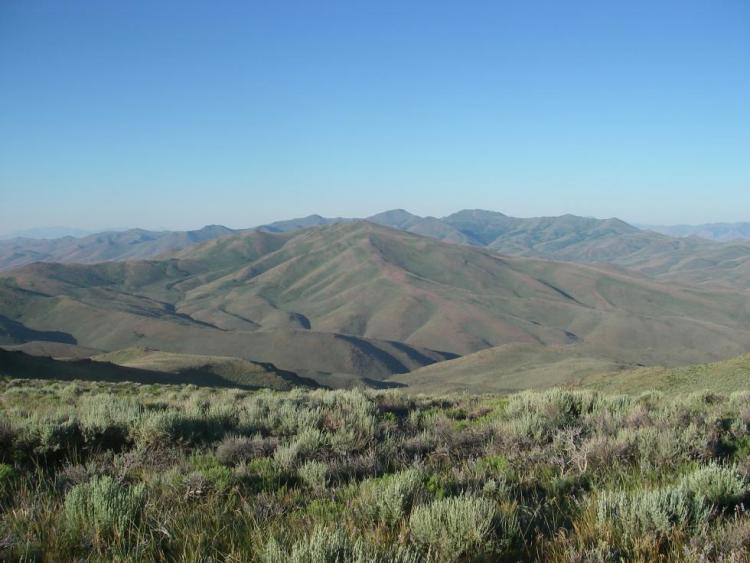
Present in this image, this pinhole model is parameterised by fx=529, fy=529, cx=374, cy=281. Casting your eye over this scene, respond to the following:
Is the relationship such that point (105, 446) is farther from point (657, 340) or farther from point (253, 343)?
point (657, 340)

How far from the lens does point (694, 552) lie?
3418 millimetres

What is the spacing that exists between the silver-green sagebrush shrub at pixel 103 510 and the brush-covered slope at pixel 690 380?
2051cm

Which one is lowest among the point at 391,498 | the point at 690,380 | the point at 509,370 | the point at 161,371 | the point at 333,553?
the point at 509,370

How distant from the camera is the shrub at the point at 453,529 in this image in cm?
355

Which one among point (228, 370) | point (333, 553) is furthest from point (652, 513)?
point (228, 370)

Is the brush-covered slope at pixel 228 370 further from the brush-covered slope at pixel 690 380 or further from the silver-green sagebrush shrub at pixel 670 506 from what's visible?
the silver-green sagebrush shrub at pixel 670 506

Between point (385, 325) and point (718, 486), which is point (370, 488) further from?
point (385, 325)

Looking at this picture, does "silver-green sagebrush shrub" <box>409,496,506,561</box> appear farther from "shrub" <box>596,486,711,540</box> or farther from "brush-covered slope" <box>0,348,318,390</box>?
"brush-covered slope" <box>0,348,318,390</box>

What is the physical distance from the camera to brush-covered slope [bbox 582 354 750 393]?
20.4 m

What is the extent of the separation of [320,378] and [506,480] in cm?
8013

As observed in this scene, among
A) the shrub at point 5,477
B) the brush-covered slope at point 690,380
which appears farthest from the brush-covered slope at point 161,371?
the brush-covered slope at point 690,380

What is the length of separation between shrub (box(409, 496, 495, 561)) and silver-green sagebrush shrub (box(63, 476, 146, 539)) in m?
2.12

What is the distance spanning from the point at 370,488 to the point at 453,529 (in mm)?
1333

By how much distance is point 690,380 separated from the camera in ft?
76.0
